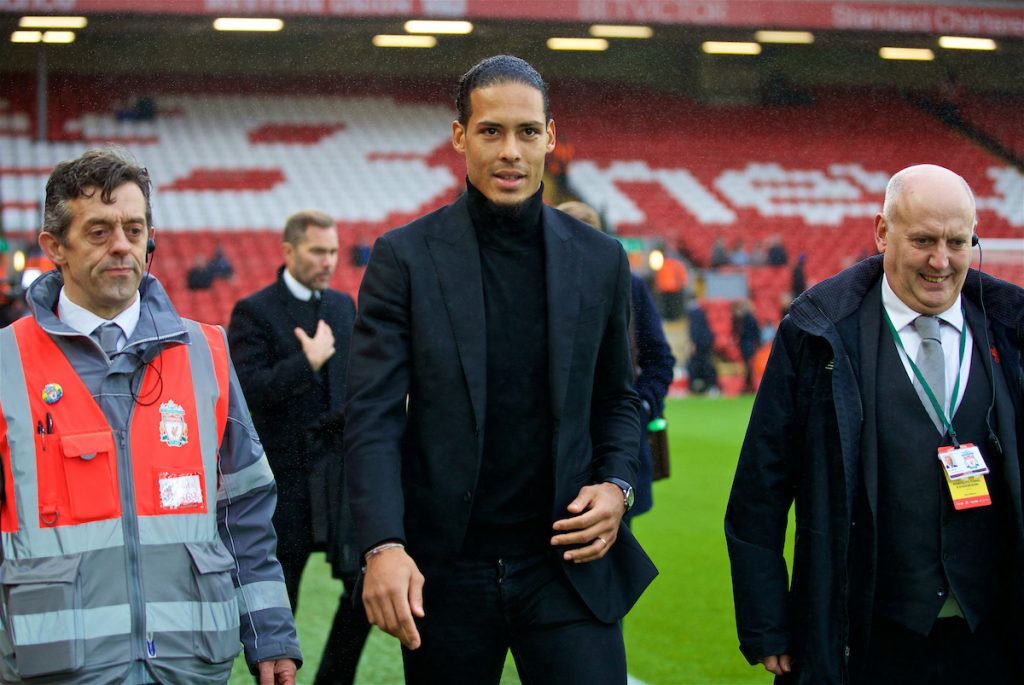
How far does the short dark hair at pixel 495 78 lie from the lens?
262cm

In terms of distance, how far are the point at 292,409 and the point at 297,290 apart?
1.56 ft

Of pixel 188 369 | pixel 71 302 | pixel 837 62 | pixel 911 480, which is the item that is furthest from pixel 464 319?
pixel 837 62

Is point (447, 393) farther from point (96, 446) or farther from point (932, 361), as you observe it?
point (932, 361)

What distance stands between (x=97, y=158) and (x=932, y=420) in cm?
182

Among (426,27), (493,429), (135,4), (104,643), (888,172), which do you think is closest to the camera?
(104,643)

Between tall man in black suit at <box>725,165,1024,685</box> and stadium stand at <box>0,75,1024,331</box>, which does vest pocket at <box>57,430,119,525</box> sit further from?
stadium stand at <box>0,75,1024,331</box>

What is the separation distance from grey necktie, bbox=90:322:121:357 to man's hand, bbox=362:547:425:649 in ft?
2.22

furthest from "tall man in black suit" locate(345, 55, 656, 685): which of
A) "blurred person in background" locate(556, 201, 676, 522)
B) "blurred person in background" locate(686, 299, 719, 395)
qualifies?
"blurred person in background" locate(686, 299, 719, 395)

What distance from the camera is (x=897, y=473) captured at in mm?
2736

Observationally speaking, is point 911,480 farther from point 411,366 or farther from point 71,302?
point 71,302

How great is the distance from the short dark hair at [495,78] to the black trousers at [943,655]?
51.6 inches

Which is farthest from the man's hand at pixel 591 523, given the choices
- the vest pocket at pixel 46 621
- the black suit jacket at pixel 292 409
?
the black suit jacket at pixel 292 409

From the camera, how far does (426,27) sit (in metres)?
18.6

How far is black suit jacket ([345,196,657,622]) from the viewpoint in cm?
252
